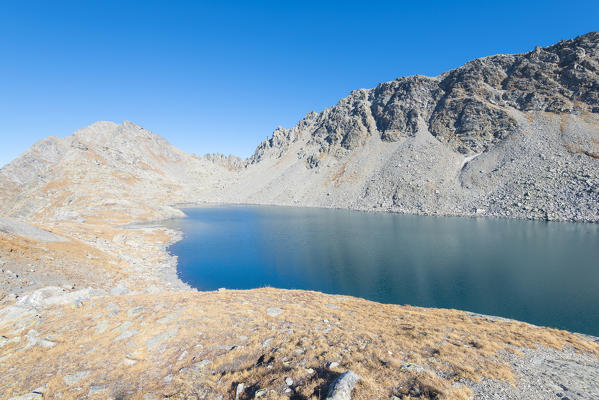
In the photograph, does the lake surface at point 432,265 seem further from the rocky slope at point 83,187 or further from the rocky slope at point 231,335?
the rocky slope at point 83,187

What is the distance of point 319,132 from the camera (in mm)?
182625

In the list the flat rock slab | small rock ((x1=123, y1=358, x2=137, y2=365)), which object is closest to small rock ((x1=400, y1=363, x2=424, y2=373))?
small rock ((x1=123, y1=358, x2=137, y2=365))

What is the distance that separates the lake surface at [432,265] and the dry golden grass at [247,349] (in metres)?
11.3

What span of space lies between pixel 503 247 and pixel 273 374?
172 ft

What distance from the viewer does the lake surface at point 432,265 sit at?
24.8 m

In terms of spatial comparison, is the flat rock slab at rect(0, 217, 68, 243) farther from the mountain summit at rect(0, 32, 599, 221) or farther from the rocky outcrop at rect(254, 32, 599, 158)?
the rocky outcrop at rect(254, 32, 599, 158)

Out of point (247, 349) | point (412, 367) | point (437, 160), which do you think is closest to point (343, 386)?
point (412, 367)

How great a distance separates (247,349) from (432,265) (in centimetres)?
3408

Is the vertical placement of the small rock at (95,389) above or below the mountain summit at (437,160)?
below

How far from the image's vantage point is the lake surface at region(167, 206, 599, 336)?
24812mm

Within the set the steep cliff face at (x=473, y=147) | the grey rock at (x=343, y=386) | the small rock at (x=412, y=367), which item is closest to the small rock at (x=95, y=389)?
the grey rock at (x=343, y=386)

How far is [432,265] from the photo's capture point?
119ft

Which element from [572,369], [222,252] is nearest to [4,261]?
[222,252]

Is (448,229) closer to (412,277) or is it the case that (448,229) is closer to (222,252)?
(412,277)
